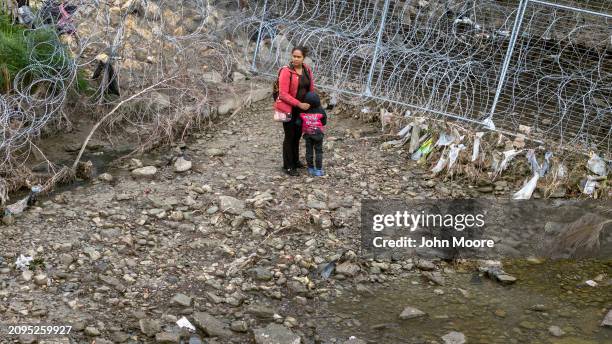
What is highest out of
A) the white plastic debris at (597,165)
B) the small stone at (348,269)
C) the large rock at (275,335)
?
the white plastic debris at (597,165)

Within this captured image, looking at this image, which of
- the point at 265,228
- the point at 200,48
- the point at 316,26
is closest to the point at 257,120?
the point at 200,48

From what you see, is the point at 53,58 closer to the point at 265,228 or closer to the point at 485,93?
the point at 265,228

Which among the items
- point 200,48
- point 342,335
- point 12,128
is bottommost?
point 342,335

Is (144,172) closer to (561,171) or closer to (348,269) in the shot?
(348,269)

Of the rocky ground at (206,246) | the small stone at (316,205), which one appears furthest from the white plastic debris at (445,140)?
the small stone at (316,205)

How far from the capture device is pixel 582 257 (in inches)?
230

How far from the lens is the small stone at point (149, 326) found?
4.22m

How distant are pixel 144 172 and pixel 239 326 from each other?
243cm

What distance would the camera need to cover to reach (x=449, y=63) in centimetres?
750

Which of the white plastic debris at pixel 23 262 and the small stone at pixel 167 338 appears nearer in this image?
the small stone at pixel 167 338

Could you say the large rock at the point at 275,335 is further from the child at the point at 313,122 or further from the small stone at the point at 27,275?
the child at the point at 313,122

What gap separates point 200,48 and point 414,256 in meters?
3.83

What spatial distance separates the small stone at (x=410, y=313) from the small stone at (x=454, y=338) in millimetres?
279

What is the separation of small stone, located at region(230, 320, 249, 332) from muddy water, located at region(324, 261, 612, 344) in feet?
1.73
